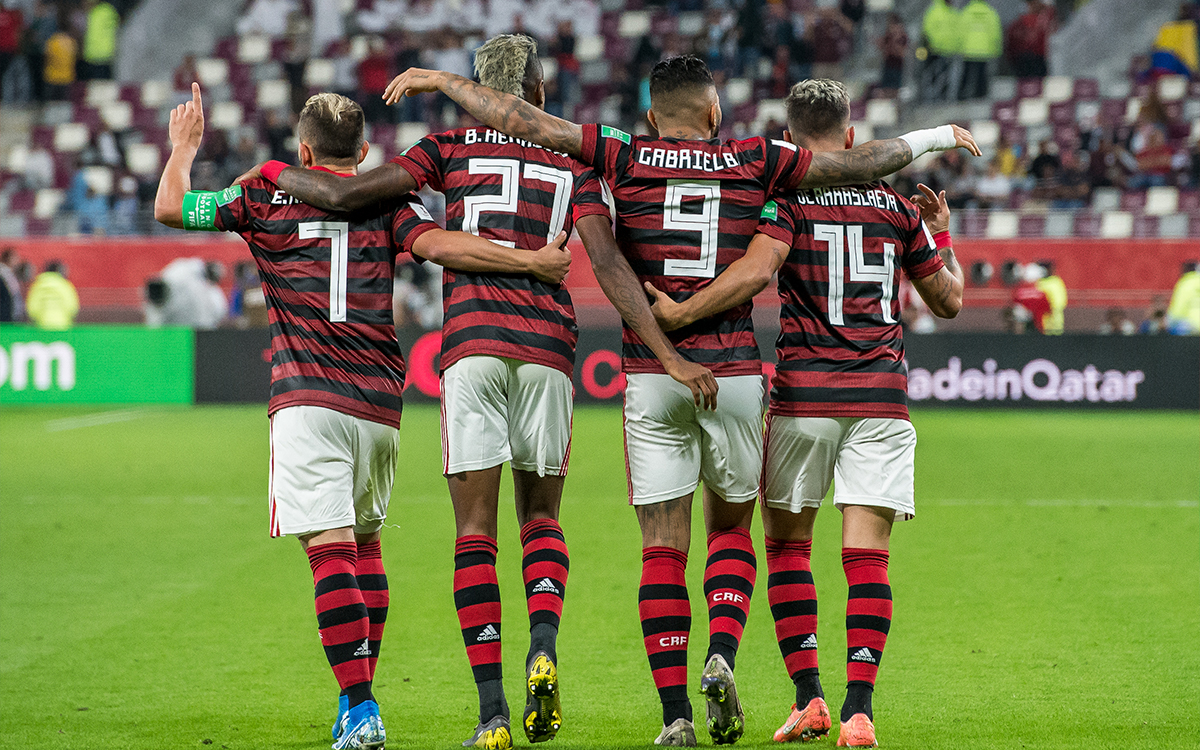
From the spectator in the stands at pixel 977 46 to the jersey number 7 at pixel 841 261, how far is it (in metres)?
19.1

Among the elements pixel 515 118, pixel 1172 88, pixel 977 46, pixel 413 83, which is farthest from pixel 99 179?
pixel 515 118

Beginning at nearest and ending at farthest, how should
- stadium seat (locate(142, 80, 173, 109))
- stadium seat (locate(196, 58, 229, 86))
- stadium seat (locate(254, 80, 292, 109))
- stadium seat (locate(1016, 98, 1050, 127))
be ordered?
stadium seat (locate(1016, 98, 1050, 127)), stadium seat (locate(254, 80, 292, 109)), stadium seat (locate(142, 80, 173, 109)), stadium seat (locate(196, 58, 229, 86))

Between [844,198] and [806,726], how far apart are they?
1658 millimetres

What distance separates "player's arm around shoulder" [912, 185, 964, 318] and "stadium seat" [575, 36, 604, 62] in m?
19.8

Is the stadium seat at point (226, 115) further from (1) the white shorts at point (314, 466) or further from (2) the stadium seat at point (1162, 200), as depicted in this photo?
(1) the white shorts at point (314, 466)

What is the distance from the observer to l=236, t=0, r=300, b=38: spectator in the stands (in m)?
25.0

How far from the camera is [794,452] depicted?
4090 mm

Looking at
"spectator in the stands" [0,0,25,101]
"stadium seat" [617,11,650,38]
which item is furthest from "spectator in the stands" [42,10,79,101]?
"stadium seat" [617,11,650,38]

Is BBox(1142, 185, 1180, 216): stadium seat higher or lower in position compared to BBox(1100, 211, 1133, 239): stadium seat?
higher

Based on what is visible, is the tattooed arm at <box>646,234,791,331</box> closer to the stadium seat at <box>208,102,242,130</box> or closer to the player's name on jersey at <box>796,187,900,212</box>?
the player's name on jersey at <box>796,187,900,212</box>

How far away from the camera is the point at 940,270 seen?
13.8 feet

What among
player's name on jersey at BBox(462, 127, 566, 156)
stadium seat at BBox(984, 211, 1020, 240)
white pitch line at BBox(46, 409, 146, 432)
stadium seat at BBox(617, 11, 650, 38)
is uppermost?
stadium seat at BBox(617, 11, 650, 38)

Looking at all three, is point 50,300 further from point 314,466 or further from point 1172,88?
point 1172,88

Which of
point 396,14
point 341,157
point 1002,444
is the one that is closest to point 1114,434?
point 1002,444
